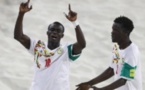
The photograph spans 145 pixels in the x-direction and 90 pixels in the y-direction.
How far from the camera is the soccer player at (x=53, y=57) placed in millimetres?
4156

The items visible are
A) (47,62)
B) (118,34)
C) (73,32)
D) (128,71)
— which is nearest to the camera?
(128,71)

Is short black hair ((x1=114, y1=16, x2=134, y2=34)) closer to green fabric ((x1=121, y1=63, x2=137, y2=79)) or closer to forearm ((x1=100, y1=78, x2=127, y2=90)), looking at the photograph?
green fabric ((x1=121, y1=63, x2=137, y2=79))

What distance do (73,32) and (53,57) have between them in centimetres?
426

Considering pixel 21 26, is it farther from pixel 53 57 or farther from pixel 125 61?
pixel 125 61

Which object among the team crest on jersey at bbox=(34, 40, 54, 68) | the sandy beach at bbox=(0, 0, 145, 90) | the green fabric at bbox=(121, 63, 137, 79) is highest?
the sandy beach at bbox=(0, 0, 145, 90)

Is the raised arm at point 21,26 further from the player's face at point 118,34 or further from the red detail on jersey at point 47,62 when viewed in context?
the player's face at point 118,34

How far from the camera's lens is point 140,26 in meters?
8.90

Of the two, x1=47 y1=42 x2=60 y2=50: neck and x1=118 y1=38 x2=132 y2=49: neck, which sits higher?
x1=47 y1=42 x2=60 y2=50: neck

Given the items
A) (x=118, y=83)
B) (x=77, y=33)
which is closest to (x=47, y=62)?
(x=77, y=33)

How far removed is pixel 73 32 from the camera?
8.45 meters

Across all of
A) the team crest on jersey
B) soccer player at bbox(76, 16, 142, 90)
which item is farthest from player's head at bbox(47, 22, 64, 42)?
soccer player at bbox(76, 16, 142, 90)

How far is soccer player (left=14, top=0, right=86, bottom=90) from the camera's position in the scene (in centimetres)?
416

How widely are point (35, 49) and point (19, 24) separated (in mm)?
281

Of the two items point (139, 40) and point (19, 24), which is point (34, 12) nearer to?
point (139, 40)
